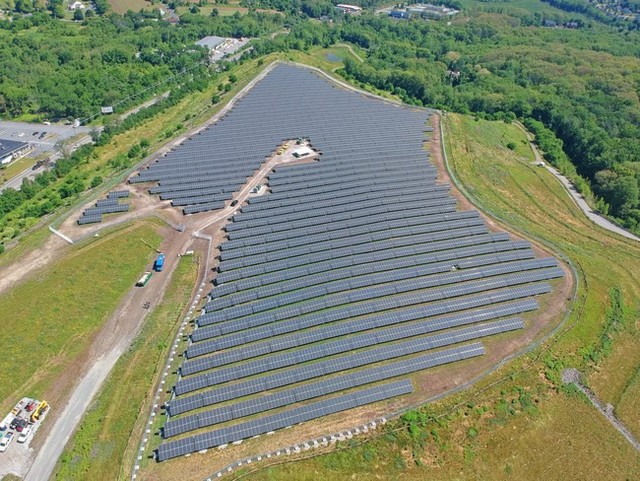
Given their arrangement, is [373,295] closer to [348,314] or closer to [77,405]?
[348,314]

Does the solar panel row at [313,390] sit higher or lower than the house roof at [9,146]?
higher

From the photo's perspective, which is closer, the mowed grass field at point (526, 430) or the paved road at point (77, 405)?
the mowed grass field at point (526, 430)

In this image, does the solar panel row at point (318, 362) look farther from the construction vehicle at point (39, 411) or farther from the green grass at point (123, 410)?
the construction vehicle at point (39, 411)

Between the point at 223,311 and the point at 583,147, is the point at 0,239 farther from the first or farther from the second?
the point at 583,147

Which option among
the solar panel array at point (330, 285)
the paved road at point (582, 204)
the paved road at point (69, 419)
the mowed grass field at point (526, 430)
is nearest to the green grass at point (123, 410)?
the paved road at point (69, 419)

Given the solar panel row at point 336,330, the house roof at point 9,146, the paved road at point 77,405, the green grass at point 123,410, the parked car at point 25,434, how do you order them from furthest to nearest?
the house roof at point 9,146 → the solar panel row at point 336,330 → the parked car at point 25,434 → the paved road at point 77,405 → the green grass at point 123,410

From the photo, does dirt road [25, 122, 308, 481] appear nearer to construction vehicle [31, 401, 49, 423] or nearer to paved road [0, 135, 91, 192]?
construction vehicle [31, 401, 49, 423]

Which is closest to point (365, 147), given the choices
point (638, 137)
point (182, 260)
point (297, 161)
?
point (297, 161)

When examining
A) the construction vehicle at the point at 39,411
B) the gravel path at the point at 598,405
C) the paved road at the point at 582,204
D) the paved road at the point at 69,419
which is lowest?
the paved road at the point at 69,419
